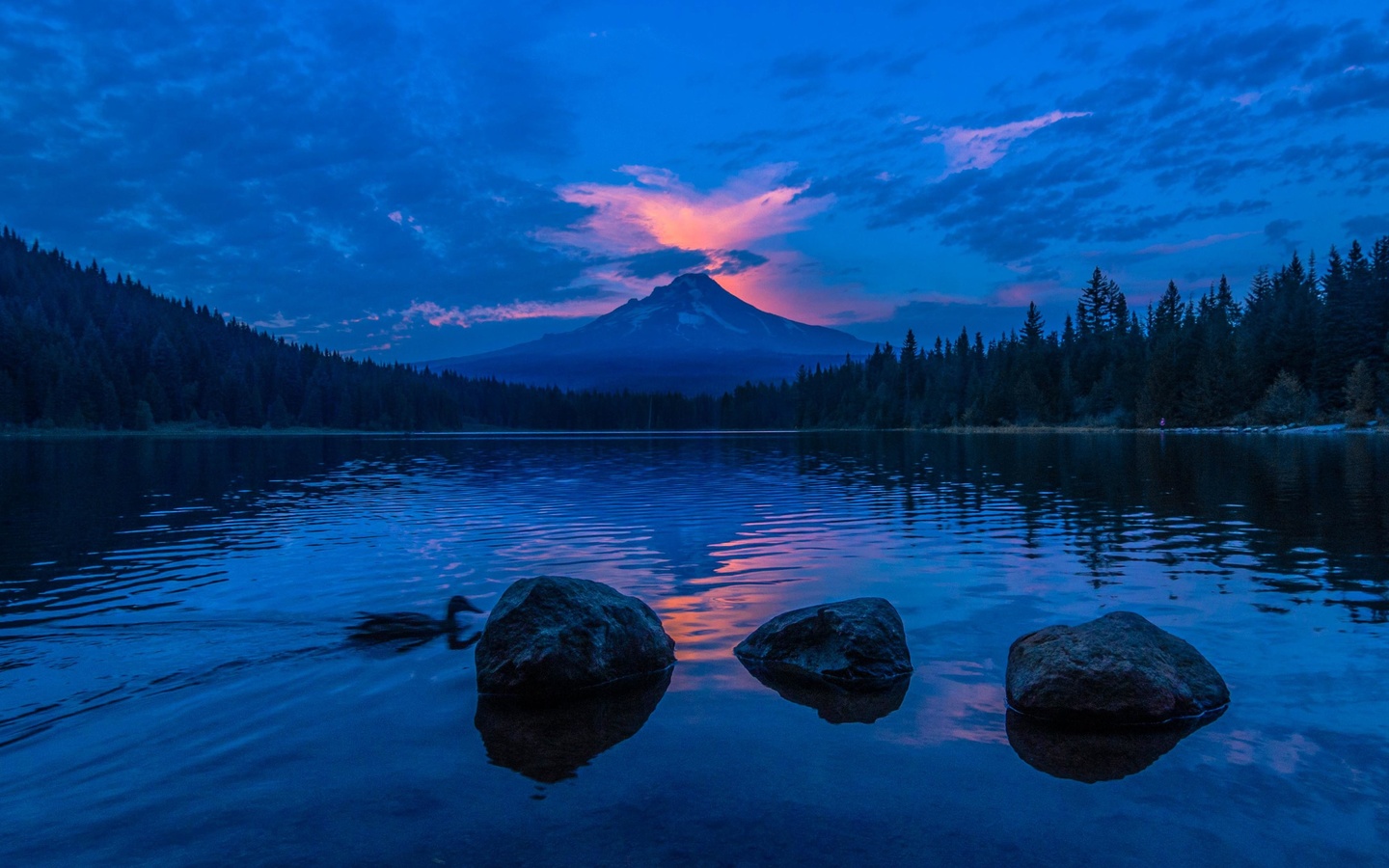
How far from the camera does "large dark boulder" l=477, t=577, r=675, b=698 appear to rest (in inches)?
407

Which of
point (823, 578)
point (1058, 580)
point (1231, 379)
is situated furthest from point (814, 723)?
point (1231, 379)

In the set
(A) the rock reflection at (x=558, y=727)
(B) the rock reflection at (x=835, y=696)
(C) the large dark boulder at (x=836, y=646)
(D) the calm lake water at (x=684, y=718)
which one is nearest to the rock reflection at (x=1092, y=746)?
(D) the calm lake water at (x=684, y=718)

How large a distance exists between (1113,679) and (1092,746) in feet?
3.45

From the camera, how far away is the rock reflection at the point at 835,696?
9.44 m

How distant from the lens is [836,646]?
1104 centimetres

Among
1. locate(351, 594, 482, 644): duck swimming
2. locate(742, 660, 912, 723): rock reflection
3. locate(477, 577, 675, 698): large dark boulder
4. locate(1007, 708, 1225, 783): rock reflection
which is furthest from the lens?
locate(351, 594, 482, 644): duck swimming

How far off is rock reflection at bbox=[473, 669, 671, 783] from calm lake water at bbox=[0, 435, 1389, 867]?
0.18 feet

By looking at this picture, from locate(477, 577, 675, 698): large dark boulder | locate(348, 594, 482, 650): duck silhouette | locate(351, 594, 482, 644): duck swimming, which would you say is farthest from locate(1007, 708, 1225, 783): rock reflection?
locate(351, 594, 482, 644): duck swimming

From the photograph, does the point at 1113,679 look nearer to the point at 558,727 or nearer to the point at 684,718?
the point at 684,718

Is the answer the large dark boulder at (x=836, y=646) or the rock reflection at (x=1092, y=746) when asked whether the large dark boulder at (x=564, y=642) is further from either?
the rock reflection at (x=1092, y=746)

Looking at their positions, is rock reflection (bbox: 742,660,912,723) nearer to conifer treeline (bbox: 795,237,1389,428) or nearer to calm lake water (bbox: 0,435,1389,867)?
calm lake water (bbox: 0,435,1389,867)

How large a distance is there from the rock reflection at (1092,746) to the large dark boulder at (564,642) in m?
5.04

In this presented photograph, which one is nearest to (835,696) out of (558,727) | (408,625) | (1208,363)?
(558,727)

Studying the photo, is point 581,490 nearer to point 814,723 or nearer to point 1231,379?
point 814,723
